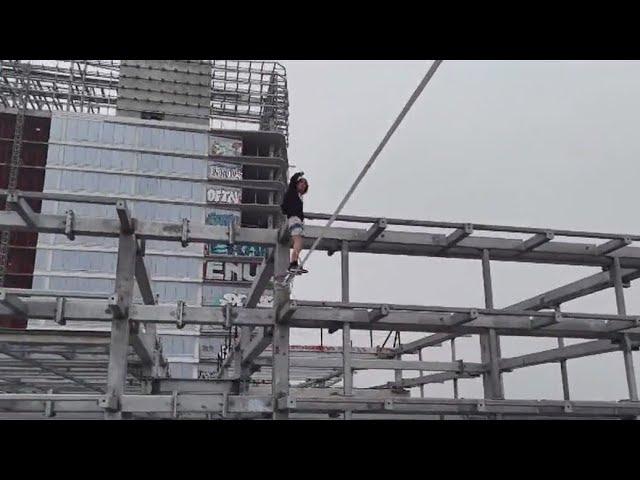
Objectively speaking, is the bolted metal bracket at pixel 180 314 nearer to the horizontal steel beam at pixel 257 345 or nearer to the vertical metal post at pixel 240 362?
the horizontal steel beam at pixel 257 345

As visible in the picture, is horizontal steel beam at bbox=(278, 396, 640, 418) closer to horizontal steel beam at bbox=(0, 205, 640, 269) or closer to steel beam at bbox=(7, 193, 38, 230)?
horizontal steel beam at bbox=(0, 205, 640, 269)

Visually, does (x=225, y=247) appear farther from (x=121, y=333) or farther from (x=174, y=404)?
(x=174, y=404)

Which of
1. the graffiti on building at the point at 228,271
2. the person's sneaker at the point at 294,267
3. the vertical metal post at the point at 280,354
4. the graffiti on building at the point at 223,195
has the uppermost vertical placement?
the graffiti on building at the point at 223,195

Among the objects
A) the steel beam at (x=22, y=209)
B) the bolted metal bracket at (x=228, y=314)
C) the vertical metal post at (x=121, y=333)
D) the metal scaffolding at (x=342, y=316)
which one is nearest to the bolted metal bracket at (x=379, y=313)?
the metal scaffolding at (x=342, y=316)

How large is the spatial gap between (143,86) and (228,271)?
12796 millimetres

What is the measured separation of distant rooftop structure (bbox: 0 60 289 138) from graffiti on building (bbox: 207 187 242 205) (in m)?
5.37

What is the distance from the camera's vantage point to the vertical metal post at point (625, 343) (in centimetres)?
810

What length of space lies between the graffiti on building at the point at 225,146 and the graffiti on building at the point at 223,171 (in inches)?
34.3

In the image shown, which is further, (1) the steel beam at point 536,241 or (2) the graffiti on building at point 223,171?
(2) the graffiti on building at point 223,171

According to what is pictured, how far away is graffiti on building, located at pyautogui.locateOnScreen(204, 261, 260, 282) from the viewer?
41125 mm

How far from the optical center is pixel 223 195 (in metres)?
38.6

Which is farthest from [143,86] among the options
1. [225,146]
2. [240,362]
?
[240,362]
